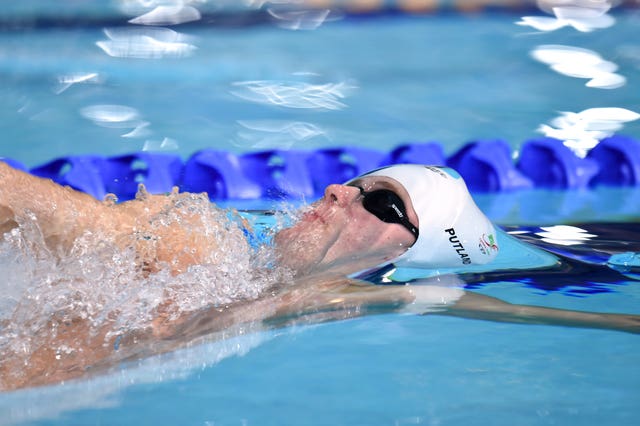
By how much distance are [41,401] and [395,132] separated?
3604 mm

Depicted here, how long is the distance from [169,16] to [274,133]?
1.50 meters

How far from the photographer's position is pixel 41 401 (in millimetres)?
1394

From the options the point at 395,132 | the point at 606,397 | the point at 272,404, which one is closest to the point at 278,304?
the point at 272,404

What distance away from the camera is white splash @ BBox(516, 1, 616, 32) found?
5297 millimetres

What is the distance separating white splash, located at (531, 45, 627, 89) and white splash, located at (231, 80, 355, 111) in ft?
4.27

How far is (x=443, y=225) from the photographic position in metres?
2.12

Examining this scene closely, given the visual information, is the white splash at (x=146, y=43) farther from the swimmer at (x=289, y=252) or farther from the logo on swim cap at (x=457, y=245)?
the logo on swim cap at (x=457, y=245)

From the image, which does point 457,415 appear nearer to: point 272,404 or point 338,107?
point 272,404

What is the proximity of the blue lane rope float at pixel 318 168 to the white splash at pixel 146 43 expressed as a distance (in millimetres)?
1438

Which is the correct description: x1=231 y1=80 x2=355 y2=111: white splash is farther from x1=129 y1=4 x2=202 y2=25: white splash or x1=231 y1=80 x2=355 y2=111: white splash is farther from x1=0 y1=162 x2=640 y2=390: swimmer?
x1=0 y1=162 x2=640 y2=390: swimmer

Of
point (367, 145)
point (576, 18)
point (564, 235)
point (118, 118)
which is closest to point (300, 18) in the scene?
point (367, 145)

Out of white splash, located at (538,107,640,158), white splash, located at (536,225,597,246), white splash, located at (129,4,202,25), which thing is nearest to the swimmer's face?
white splash, located at (536,225,597,246)

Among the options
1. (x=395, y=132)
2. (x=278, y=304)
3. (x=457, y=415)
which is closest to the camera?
(x=457, y=415)

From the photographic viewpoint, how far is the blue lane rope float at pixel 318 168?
3.92 metres
